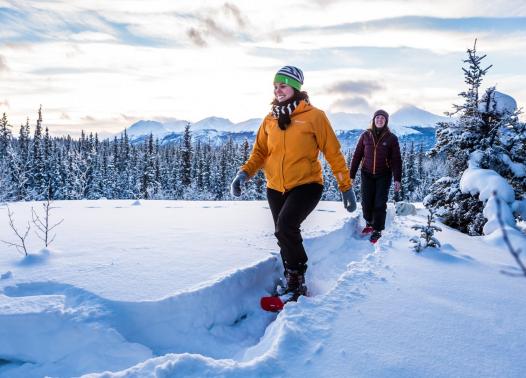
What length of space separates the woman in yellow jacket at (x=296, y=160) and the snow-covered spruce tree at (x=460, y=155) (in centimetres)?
445

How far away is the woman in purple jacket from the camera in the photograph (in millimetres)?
6641

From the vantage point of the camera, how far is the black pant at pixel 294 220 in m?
3.62

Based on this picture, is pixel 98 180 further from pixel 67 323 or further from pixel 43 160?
pixel 67 323

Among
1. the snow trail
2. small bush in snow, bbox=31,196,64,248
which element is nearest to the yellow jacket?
the snow trail

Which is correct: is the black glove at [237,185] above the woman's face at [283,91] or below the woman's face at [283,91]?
below

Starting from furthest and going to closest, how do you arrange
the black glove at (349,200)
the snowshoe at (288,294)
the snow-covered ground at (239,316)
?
Answer: the black glove at (349,200) < the snowshoe at (288,294) < the snow-covered ground at (239,316)

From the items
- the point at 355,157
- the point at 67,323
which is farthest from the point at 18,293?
the point at 355,157

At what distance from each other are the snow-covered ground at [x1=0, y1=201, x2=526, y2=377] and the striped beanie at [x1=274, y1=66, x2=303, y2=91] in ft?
6.40

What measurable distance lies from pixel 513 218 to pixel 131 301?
21.0ft

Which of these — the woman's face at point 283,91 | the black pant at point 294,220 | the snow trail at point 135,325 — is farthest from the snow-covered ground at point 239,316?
the woman's face at point 283,91

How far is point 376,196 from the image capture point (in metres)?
6.78

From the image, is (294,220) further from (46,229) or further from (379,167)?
(379,167)

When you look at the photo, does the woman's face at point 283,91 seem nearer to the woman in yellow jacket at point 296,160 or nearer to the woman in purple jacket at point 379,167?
the woman in yellow jacket at point 296,160

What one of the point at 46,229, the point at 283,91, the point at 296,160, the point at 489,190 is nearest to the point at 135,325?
the point at 296,160
